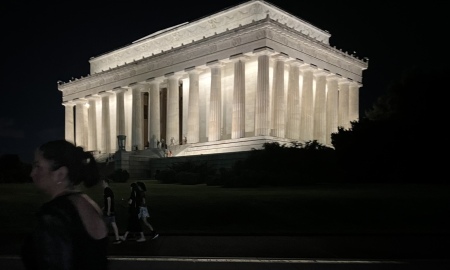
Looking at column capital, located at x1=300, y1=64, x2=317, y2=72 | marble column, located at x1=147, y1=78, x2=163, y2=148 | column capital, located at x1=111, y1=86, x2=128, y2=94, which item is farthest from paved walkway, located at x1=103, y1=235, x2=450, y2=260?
column capital, located at x1=111, y1=86, x2=128, y2=94

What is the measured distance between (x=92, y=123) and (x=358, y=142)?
1983 inches

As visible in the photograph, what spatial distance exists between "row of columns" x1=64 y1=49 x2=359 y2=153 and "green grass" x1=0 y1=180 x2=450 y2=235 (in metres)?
28.5

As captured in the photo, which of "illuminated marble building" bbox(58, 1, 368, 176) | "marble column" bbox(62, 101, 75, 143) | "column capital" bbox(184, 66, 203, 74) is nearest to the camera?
"illuminated marble building" bbox(58, 1, 368, 176)

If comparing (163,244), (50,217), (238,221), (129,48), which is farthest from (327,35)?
(50,217)

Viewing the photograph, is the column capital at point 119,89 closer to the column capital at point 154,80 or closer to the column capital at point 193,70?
the column capital at point 154,80

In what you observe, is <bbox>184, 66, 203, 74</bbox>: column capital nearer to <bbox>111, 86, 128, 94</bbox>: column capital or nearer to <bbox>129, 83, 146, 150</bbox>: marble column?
<bbox>129, 83, 146, 150</bbox>: marble column

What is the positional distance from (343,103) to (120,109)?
3189cm

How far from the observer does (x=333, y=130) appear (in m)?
62.7

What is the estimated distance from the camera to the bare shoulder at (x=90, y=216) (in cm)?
344

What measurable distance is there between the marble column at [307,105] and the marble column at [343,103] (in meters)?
6.77

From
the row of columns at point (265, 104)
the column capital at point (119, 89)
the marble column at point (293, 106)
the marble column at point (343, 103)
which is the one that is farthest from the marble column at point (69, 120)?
the marble column at point (343, 103)

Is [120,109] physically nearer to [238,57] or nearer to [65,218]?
[238,57]

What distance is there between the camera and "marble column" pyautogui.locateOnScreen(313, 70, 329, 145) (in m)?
61.5

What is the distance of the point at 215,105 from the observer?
58.1 meters
